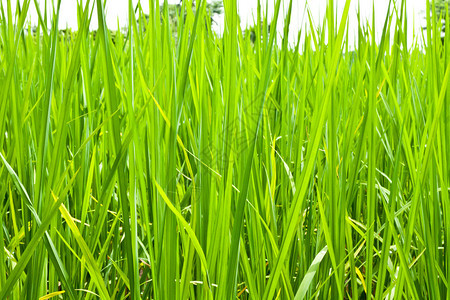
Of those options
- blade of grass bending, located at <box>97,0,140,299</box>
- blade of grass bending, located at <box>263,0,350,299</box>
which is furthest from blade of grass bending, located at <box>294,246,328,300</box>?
blade of grass bending, located at <box>97,0,140,299</box>

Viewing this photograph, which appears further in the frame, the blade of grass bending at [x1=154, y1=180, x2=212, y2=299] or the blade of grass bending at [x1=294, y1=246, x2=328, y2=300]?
the blade of grass bending at [x1=294, y1=246, x2=328, y2=300]

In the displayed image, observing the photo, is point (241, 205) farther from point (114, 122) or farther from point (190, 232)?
point (114, 122)

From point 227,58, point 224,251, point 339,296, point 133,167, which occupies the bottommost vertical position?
point 339,296

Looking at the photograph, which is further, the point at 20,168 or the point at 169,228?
the point at 20,168

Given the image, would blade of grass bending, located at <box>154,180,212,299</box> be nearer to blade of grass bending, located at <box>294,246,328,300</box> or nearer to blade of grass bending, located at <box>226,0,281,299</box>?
blade of grass bending, located at <box>226,0,281,299</box>

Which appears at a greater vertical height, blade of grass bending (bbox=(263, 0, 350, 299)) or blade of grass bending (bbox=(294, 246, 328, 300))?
blade of grass bending (bbox=(263, 0, 350, 299))

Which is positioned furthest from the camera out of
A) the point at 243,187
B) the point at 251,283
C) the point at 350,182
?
the point at 350,182

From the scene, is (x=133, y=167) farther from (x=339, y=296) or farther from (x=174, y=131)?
(x=339, y=296)

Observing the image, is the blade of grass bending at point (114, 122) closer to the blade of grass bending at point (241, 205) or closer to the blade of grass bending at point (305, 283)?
the blade of grass bending at point (241, 205)

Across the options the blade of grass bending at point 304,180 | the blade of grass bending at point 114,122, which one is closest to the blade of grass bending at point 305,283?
the blade of grass bending at point 304,180

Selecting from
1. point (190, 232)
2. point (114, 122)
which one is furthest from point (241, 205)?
point (114, 122)

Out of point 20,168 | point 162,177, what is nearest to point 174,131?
point 162,177

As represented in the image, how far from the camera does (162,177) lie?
53 centimetres

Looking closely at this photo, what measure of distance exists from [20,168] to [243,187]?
0.39 metres
